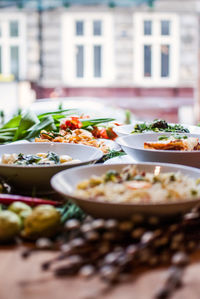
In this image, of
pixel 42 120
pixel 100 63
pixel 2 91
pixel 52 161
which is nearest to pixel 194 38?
pixel 100 63

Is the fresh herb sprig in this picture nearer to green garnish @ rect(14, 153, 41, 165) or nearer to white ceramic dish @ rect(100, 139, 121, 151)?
white ceramic dish @ rect(100, 139, 121, 151)

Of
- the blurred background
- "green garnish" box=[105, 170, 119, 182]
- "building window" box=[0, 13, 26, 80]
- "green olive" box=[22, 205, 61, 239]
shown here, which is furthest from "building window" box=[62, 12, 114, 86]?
"green olive" box=[22, 205, 61, 239]

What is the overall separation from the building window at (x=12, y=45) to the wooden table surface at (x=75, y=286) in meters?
8.72

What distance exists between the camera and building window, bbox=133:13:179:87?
9.01m

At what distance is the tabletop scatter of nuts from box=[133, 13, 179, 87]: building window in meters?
8.45

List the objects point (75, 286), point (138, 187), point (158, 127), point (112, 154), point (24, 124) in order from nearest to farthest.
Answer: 1. point (75, 286)
2. point (138, 187)
3. point (112, 154)
4. point (158, 127)
5. point (24, 124)

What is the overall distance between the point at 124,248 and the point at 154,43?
8.60 metres

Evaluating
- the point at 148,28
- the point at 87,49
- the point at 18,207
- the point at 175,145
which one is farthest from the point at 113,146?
the point at 148,28

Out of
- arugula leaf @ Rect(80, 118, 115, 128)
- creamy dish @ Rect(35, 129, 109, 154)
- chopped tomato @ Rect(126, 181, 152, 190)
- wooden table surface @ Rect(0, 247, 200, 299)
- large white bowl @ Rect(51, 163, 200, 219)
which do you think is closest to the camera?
wooden table surface @ Rect(0, 247, 200, 299)

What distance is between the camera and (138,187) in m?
0.94

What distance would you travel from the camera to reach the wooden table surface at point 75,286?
0.70m

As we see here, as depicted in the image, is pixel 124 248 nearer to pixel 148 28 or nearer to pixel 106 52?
pixel 106 52

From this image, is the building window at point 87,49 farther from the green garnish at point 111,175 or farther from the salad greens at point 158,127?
the green garnish at point 111,175

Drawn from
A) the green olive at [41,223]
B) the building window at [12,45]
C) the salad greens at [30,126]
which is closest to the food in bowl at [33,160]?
the green olive at [41,223]
